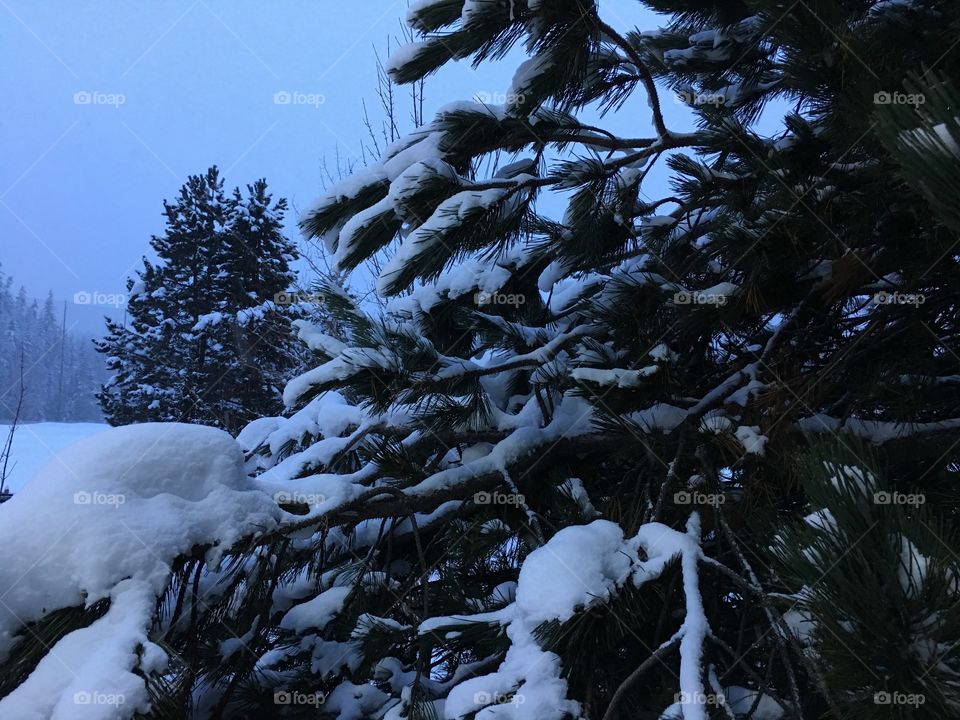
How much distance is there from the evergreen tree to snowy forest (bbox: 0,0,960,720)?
13225 mm

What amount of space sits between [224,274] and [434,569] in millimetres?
16932

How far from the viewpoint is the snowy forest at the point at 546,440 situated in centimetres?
124

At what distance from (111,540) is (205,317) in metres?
15.7

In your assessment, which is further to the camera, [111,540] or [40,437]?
[40,437]

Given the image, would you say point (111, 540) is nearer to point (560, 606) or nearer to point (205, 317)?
point (560, 606)

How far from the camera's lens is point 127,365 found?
17000 millimetres

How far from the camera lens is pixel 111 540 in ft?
4.27

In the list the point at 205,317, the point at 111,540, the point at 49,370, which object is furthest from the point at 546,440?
the point at 49,370

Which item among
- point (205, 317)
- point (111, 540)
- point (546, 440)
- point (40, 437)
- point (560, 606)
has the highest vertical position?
point (40, 437)

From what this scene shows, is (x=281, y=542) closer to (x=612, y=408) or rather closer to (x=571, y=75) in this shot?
(x=612, y=408)

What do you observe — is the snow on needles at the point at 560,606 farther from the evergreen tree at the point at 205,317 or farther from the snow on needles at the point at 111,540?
the evergreen tree at the point at 205,317

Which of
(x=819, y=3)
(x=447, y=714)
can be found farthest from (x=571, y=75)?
(x=447, y=714)

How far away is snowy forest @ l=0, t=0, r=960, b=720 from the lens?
4.07ft

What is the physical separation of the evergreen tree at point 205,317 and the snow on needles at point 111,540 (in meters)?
13.5
